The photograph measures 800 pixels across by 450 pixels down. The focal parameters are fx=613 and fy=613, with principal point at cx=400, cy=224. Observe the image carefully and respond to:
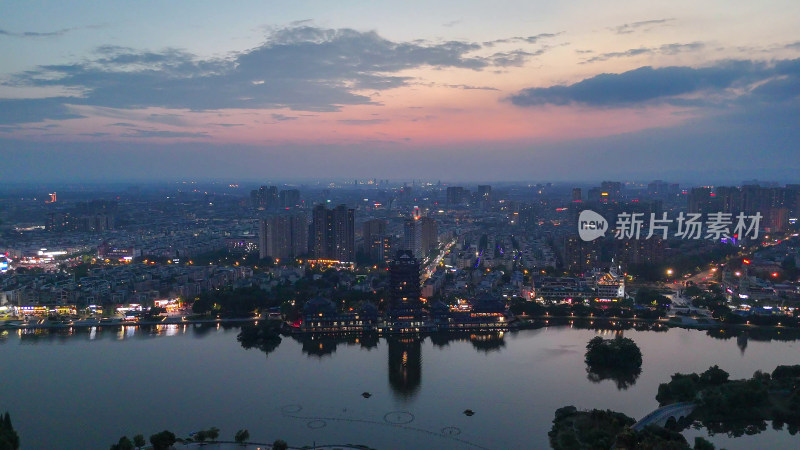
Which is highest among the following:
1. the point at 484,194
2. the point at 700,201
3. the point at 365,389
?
the point at 484,194

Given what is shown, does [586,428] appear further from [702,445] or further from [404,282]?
[404,282]

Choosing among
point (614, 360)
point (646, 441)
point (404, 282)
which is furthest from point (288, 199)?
point (646, 441)

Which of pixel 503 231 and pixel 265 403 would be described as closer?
pixel 265 403

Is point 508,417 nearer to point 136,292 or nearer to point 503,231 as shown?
point 136,292

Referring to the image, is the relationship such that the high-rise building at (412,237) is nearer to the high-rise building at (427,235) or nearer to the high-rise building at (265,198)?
the high-rise building at (427,235)

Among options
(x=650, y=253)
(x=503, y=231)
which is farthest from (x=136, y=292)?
(x=503, y=231)

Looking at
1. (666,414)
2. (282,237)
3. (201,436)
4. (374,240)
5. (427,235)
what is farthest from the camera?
(427,235)

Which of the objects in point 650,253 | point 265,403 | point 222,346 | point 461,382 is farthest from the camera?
point 650,253

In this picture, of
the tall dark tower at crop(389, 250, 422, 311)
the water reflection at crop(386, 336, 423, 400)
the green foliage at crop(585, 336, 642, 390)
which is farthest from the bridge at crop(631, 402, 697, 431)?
the tall dark tower at crop(389, 250, 422, 311)

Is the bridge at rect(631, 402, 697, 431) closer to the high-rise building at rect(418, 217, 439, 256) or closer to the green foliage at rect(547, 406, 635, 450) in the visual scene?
the green foliage at rect(547, 406, 635, 450)
